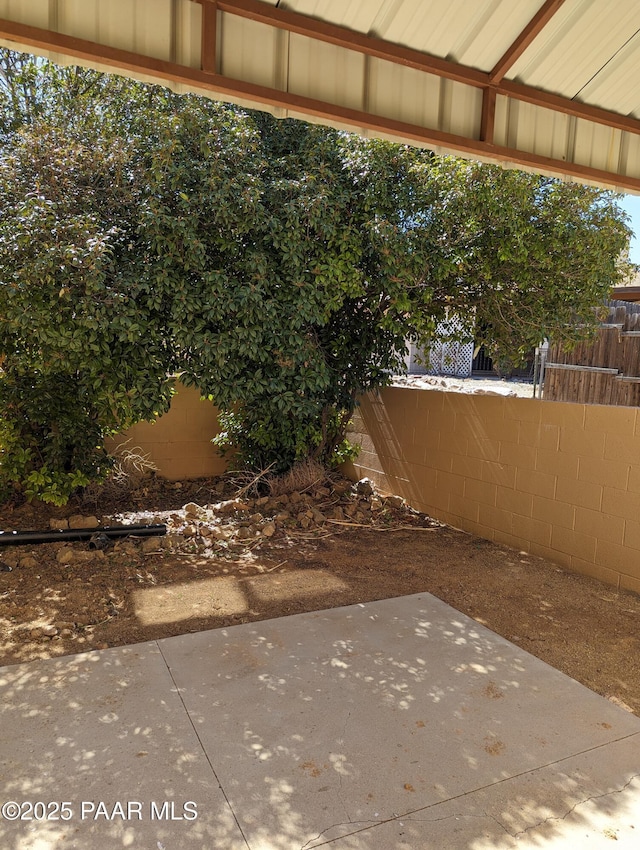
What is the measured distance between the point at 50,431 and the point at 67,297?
2.24 meters

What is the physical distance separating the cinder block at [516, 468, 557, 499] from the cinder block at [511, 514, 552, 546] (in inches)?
10.4

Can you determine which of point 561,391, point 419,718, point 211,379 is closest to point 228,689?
point 419,718

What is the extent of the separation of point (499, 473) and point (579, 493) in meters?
0.97

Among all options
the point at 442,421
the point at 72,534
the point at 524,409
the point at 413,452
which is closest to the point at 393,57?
the point at 524,409

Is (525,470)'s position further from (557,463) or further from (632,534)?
(632,534)

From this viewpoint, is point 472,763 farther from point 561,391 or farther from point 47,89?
point 47,89

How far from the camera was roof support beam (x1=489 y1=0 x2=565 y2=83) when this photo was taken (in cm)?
300

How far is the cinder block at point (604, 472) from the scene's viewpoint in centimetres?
487

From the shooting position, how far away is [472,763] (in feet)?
8.64

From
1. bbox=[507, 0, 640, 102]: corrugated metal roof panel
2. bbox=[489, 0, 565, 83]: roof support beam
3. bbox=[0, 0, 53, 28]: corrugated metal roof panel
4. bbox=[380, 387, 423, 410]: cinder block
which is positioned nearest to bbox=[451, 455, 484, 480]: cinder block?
bbox=[380, 387, 423, 410]: cinder block

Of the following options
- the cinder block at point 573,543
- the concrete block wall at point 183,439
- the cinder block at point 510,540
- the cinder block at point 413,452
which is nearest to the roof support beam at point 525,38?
the cinder block at point 573,543

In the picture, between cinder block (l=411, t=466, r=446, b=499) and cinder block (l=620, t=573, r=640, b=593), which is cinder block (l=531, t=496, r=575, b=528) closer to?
cinder block (l=620, t=573, r=640, b=593)

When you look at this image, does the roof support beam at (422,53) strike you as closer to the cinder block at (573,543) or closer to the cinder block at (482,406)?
the cinder block at (482,406)

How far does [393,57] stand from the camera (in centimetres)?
323
